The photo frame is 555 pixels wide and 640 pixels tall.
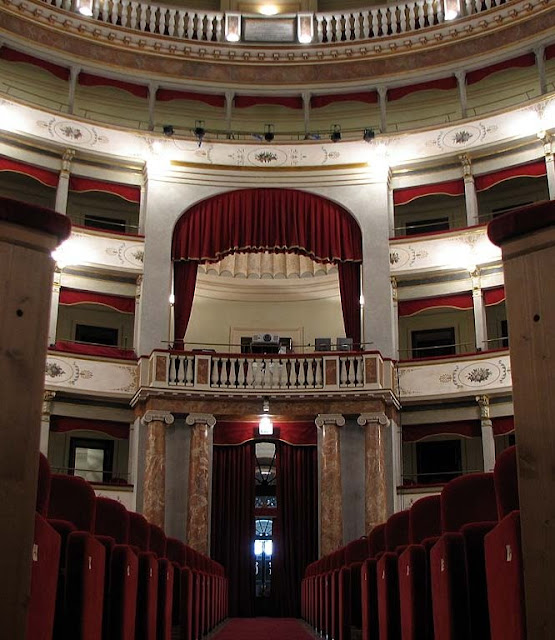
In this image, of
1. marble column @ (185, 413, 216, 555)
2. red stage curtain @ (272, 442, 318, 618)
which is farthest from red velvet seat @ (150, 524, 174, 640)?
red stage curtain @ (272, 442, 318, 618)

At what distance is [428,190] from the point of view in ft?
54.6

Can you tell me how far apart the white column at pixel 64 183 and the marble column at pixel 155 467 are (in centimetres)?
446

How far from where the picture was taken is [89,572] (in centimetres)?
294

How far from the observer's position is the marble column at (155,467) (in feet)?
44.7

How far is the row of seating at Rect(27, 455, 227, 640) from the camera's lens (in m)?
2.58

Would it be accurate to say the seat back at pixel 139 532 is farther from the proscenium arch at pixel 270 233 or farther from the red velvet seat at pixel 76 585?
the proscenium arch at pixel 270 233

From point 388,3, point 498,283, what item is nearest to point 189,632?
point 498,283

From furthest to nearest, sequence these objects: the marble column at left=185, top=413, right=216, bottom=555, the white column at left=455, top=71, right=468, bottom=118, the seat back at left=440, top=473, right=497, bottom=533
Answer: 1. the white column at left=455, top=71, right=468, bottom=118
2. the marble column at left=185, top=413, right=216, bottom=555
3. the seat back at left=440, top=473, right=497, bottom=533

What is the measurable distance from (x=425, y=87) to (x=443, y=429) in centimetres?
677

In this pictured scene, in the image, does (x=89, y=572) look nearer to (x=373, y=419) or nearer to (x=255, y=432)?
(x=373, y=419)

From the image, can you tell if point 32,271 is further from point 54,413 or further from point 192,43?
point 192,43

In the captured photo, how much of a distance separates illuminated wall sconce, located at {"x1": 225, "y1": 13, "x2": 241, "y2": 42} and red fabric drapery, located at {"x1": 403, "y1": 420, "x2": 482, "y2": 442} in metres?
8.57

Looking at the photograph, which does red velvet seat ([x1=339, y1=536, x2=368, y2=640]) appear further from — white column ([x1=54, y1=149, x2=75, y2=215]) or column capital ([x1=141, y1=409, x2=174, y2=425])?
white column ([x1=54, y1=149, x2=75, y2=215])

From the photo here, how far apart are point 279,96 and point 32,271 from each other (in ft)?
52.3
